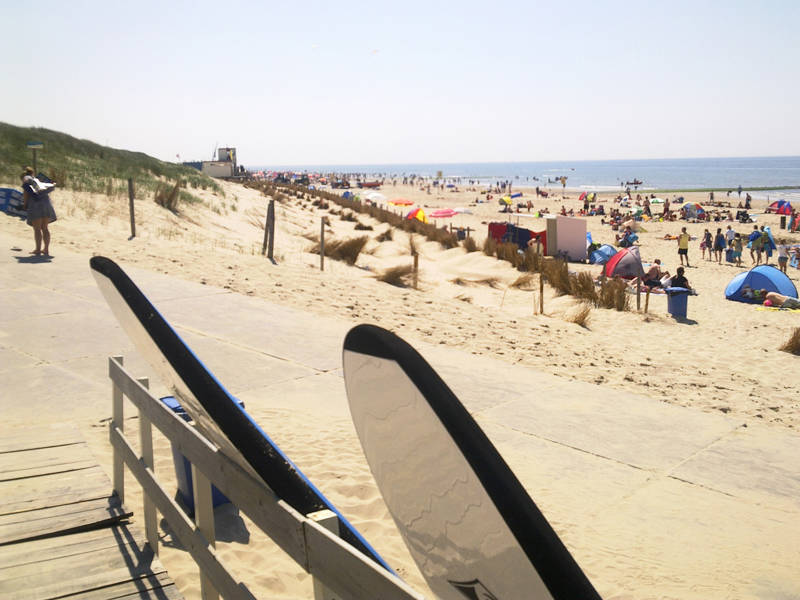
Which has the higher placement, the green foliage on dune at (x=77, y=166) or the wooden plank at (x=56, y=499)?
the green foliage on dune at (x=77, y=166)

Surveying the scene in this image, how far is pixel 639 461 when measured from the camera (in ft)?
15.9

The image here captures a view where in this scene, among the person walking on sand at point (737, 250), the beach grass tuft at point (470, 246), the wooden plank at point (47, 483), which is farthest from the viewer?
the person walking on sand at point (737, 250)

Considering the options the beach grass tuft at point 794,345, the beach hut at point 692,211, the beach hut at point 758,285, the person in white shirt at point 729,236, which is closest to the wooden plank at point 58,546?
the beach grass tuft at point 794,345

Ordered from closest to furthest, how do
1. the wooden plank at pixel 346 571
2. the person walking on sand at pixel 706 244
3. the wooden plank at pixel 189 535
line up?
the wooden plank at pixel 346 571, the wooden plank at pixel 189 535, the person walking on sand at pixel 706 244

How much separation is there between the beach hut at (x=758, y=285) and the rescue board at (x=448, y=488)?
16.1 m

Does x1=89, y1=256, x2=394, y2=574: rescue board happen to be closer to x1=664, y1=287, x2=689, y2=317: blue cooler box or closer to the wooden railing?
the wooden railing

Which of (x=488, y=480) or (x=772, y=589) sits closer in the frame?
(x=488, y=480)

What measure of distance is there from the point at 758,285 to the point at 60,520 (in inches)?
624

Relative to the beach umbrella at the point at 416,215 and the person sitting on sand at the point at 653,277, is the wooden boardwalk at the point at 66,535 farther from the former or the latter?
the beach umbrella at the point at 416,215

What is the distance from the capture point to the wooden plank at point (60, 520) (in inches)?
114

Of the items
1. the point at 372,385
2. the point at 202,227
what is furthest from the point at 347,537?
the point at 202,227

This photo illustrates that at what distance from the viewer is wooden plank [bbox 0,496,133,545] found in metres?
2.89

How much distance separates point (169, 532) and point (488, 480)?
293 centimetres

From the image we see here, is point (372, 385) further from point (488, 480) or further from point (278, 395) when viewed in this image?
point (278, 395)
